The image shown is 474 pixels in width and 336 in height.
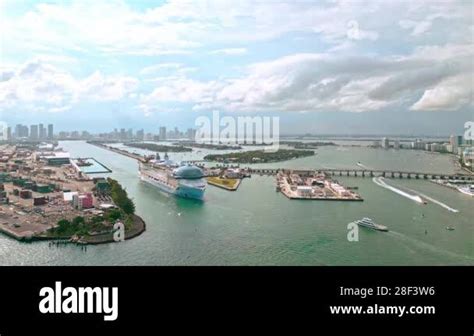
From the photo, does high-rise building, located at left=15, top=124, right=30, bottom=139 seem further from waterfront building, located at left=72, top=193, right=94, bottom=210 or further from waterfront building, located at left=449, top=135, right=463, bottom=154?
waterfront building, located at left=449, top=135, right=463, bottom=154

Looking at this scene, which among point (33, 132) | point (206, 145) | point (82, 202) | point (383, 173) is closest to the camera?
point (82, 202)

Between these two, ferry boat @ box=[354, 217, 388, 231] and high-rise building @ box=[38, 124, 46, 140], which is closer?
ferry boat @ box=[354, 217, 388, 231]

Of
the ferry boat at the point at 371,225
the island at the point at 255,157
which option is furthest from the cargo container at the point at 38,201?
the island at the point at 255,157

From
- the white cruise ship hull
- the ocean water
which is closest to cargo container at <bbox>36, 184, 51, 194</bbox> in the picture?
the ocean water

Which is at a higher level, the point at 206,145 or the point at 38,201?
the point at 206,145

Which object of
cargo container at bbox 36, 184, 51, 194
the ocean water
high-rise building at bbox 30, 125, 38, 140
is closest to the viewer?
the ocean water

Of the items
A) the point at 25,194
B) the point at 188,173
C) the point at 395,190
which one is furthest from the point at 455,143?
the point at 25,194

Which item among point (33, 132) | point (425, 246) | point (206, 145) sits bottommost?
point (425, 246)

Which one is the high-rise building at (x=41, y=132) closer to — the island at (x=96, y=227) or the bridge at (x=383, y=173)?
the bridge at (x=383, y=173)

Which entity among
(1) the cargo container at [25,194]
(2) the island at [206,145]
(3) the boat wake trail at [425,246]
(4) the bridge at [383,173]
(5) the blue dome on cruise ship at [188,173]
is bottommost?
(3) the boat wake trail at [425,246]

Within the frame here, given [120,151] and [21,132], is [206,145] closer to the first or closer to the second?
[120,151]

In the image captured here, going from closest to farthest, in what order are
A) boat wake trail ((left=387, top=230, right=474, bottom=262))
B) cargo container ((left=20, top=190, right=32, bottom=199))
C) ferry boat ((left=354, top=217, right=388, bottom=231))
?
boat wake trail ((left=387, top=230, right=474, bottom=262)) → ferry boat ((left=354, top=217, right=388, bottom=231)) → cargo container ((left=20, top=190, right=32, bottom=199))
